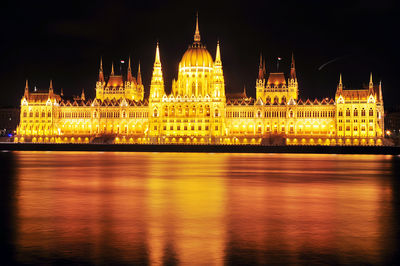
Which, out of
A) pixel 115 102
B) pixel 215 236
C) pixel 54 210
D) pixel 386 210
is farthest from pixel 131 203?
pixel 115 102

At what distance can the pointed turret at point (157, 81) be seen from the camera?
132 metres

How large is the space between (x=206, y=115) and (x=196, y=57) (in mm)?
15751

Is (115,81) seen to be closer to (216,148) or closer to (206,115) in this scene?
(206,115)

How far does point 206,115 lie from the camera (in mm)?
127250

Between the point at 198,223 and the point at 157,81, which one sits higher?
the point at 157,81

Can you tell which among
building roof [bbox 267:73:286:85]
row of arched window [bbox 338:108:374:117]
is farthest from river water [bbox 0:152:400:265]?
building roof [bbox 267:73:286:85]

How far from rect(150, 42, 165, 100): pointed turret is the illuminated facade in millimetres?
224

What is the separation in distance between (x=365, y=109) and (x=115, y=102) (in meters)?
57.1

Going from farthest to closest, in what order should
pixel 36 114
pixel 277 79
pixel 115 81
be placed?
pixel 115 81 < pixel 36 114 < pixel 277 79

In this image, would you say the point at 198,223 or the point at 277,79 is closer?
the point at 198,223

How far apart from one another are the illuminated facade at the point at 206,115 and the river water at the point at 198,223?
290 ft

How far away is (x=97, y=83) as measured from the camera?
5920 inches

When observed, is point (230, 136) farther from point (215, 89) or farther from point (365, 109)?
point (365, 109)

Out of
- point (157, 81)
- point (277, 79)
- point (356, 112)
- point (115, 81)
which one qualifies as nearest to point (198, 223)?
point (356, 112)
